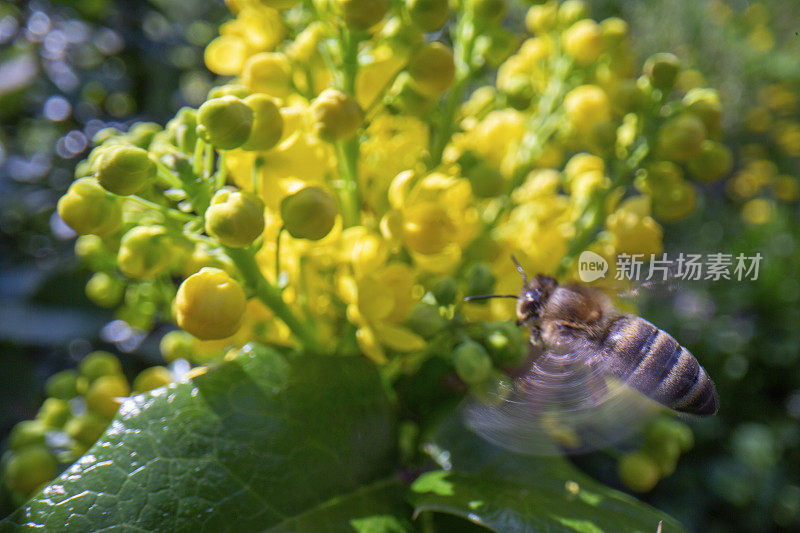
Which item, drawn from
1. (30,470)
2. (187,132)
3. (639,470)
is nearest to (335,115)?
(187,132)

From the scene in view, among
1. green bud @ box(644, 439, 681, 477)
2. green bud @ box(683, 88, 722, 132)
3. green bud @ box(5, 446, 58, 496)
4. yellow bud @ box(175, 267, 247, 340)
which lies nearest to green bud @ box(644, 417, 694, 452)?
green bud @ box(644, 439, 681, 477)

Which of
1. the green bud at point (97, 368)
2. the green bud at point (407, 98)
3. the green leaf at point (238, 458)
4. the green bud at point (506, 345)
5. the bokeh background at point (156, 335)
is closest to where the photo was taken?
the green leaf at point (238, 458)

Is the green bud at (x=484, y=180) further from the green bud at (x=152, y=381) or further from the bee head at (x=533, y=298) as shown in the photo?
the green bud at (x=152, y=381)

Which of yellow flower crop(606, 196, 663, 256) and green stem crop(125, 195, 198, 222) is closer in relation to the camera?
green stem crop(125, 195, 198, 222)

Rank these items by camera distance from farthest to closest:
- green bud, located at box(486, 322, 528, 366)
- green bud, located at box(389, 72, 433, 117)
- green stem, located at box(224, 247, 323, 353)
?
green bud, located at box(389, 72, 433, 117) < green bud, located at box(486, 322, 528, 366) < green stem, located at box(224, 247, 323, 353)

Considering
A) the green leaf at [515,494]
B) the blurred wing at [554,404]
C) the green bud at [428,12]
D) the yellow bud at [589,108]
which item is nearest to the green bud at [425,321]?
the blurred wing at [554,404]

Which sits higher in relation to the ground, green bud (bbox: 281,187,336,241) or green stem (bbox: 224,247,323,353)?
green bud (bbox: 281,187,336,241)

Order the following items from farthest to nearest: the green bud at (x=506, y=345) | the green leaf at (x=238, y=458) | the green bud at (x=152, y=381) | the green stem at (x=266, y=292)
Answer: the green bud at (x=152, y=381)
the green bud at (x=506, y=345)
the green stem at (x=266, y=292)
the green leaf at (x=238, y=458)

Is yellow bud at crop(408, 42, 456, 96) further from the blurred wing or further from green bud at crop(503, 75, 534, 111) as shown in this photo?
the blurred wing

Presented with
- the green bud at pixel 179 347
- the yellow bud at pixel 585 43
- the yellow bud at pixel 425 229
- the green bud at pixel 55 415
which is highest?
the yellow bud at pixel 585 43
